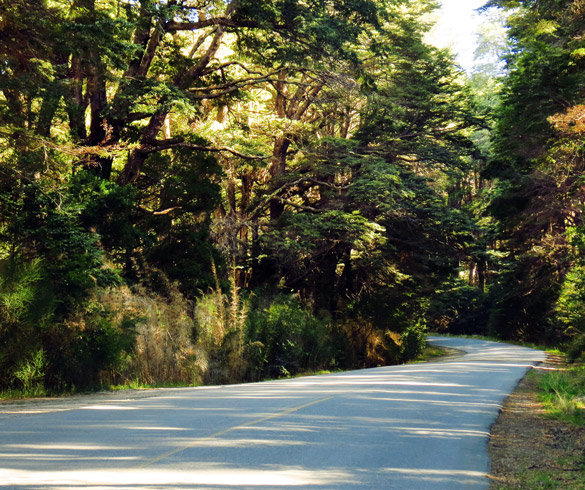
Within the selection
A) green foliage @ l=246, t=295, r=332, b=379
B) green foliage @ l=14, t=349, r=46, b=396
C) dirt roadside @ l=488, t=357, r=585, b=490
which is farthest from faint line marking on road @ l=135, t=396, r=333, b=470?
green foliage @ l=246, t=295, r=332, b=379

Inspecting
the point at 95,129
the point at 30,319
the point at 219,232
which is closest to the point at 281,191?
the point at 219,232

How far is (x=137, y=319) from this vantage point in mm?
16016

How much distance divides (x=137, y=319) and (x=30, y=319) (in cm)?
329

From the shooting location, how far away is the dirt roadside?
687cm

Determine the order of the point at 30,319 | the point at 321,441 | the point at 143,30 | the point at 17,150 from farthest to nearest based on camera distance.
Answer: the point at 143,30, the point at 17,150, the point at 30,319, the point at 321,441

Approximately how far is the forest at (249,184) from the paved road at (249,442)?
4572 mm

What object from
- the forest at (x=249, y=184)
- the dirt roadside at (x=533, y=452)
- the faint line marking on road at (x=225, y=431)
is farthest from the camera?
the forest at (x=249, y=184)

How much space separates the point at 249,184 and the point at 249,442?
26890 millimetres

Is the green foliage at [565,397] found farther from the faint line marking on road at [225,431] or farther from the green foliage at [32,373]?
the green foliage at [32,373]

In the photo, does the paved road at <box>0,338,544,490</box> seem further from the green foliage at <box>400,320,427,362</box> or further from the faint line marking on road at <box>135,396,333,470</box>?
the green foliage at <box>400,320,427,362</box>

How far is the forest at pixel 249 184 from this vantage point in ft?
48.7

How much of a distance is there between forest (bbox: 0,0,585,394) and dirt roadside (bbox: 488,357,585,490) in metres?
8.90

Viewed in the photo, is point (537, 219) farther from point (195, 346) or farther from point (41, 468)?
point (41, 468)

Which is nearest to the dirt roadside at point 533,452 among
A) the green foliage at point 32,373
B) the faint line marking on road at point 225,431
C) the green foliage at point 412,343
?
the faint line marking on road at point 225,431
